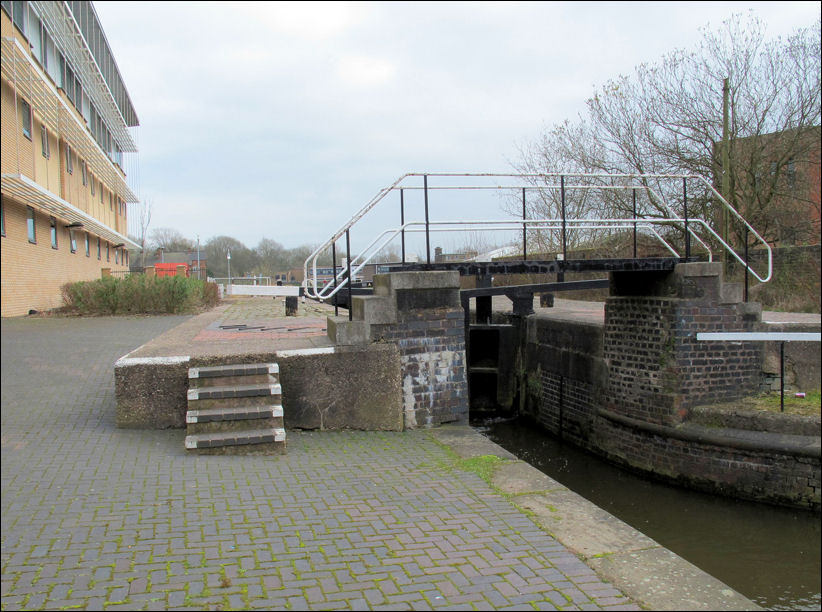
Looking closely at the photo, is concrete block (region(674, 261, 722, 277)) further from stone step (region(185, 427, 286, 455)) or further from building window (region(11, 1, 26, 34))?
building window (region(11, 1, 26, 34))

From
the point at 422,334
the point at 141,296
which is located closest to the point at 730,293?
the point at 422,334

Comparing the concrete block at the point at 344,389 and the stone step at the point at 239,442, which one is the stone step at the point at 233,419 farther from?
the concrete block at the point at 344,389

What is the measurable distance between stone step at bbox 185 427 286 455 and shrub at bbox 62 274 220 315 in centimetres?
1033

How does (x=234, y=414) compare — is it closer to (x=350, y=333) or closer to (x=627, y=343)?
(x=350, y=333)

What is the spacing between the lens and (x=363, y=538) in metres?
3.85

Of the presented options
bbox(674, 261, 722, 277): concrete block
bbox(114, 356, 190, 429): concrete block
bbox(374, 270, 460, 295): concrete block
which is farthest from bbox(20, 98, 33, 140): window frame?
bbox(674, 261, 722, 277): concrete block

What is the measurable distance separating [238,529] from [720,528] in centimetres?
647

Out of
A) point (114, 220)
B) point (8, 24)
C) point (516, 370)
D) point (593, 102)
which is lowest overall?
point (516, 370)

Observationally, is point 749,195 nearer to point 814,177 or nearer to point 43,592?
point 814,177

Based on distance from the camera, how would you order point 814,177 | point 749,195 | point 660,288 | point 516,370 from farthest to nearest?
1. point 516,370
2. point 660,288
3. point 749,195
4. point 814,177

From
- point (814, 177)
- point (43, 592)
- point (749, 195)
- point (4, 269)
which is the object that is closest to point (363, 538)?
point (43, 592)

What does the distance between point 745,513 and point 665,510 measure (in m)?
0.97

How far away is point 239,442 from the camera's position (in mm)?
5527

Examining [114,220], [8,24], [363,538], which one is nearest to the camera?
[8,24]
